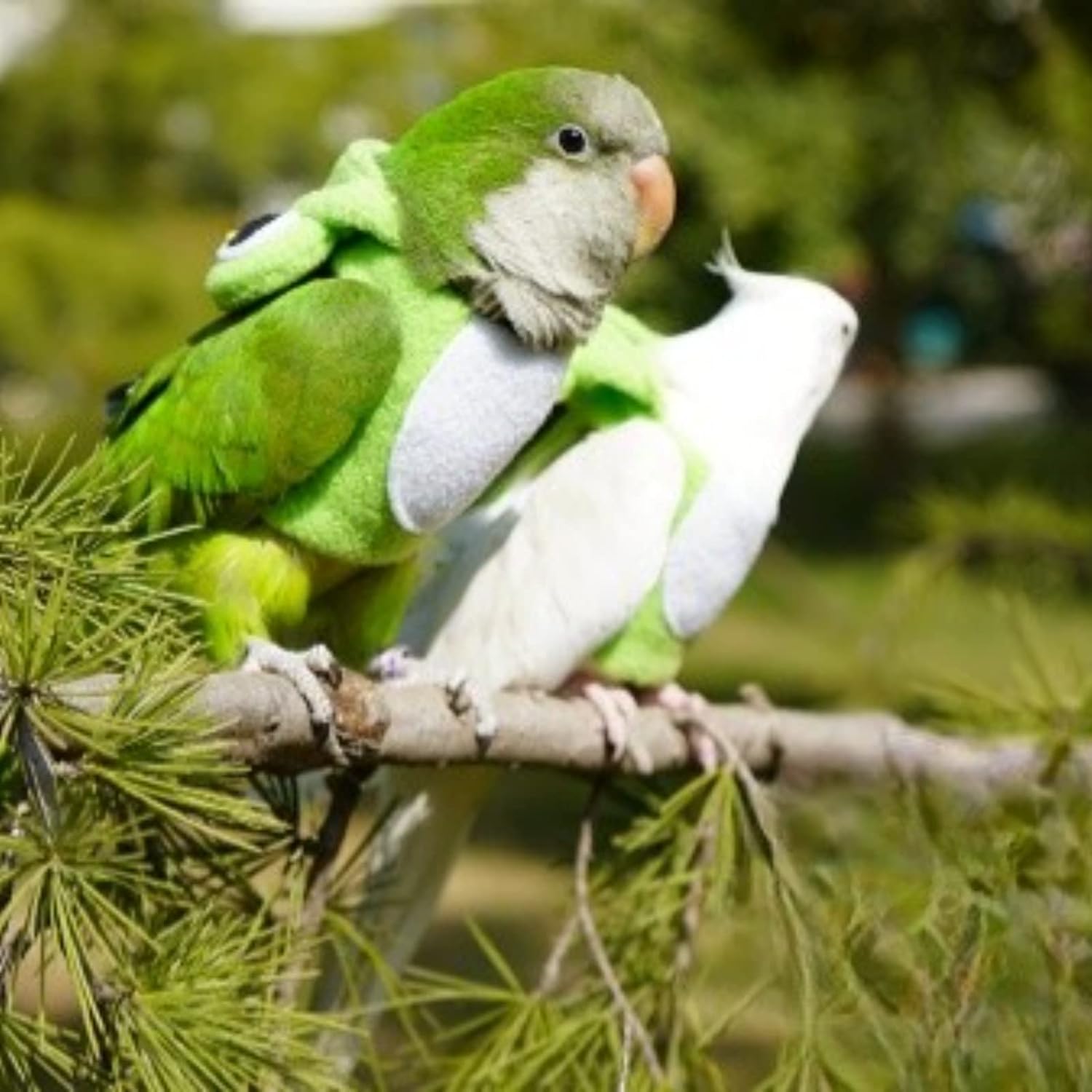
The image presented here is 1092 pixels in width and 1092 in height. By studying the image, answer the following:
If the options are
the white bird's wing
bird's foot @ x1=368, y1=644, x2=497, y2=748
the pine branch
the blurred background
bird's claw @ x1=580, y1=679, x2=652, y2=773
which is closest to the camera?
the pine branch

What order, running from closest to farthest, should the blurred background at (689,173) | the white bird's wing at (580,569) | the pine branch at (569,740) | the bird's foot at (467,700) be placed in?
1. the pine branch at (569,740)
2. the bird's foot at (467,700)
3. the white bird's wing at (580,569)
4. the blurred background at (689,173)

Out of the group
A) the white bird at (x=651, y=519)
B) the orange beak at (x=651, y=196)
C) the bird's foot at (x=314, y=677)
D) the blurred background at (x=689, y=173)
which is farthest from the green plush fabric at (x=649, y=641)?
the bird's foot at (x=314, y=677)

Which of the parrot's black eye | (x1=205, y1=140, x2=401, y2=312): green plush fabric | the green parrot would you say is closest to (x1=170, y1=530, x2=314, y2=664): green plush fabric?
the green parrot

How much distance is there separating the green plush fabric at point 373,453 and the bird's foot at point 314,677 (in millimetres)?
91

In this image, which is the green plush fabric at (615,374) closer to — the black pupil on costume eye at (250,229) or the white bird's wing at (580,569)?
the white bird's wing at (580,569)

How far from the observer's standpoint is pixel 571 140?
0.95 m

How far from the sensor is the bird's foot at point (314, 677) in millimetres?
774

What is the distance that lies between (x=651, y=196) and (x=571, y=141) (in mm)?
41

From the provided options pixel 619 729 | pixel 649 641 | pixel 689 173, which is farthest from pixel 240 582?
pixel 689 173

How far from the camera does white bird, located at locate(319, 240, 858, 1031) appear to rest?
1130 mm

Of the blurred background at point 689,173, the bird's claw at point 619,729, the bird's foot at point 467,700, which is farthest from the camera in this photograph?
the blurred background at point 689,173

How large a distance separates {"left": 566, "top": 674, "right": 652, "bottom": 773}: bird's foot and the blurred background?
0.10 metres

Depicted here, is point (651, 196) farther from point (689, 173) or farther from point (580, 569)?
point (689, 173)

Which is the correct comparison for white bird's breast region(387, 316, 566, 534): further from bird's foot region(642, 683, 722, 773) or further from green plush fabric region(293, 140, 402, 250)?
bird's foot region(642, 683, 722, 773)
